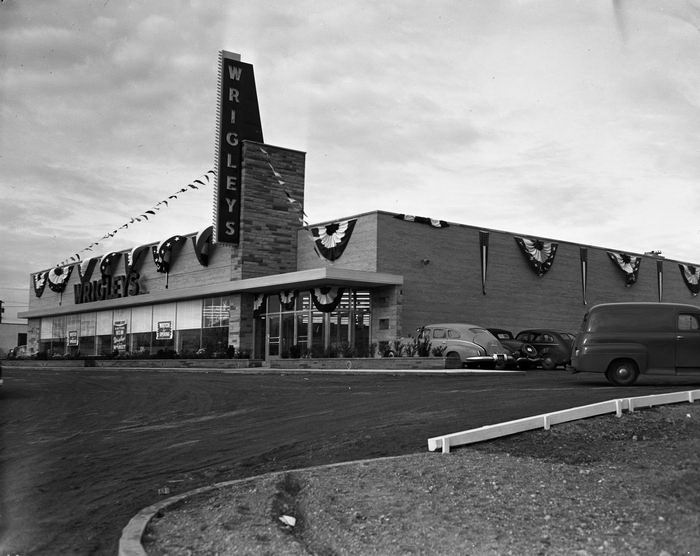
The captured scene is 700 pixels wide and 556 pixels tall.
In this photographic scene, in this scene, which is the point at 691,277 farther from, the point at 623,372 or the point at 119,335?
the point at 119,335

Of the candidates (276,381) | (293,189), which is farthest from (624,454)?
(293,189)

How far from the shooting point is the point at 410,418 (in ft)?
38.5

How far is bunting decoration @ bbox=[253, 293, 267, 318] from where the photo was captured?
121 ft

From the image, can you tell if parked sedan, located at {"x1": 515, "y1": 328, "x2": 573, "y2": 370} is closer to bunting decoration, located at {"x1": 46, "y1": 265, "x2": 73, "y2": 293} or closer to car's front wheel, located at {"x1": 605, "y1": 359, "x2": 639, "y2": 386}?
car's front wheel, located at {"x1": 605, "y1": 359, "x2": 639, "y2": 386}

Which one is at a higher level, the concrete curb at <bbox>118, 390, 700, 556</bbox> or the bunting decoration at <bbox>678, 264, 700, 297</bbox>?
the bunting decoration at <bbox>678, 264, 700, 297</bbox>

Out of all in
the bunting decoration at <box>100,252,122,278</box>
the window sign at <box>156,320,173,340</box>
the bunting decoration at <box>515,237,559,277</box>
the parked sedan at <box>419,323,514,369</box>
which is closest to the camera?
the parked sedan at <box>419,323,514,369</box>

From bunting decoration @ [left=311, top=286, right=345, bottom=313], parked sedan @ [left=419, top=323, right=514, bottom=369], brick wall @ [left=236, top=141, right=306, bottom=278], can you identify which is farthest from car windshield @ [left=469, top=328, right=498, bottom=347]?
brick wall @ [left=236, top=141, right=306, bottom=278]

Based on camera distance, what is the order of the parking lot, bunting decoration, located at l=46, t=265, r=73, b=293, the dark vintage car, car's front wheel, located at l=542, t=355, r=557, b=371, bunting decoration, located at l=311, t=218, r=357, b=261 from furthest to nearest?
bunting decoration, located at l=46, t=265, r=73, b=293, bunting decoration, located at l=311, t=218, r=357, b=261, car's front wheel, located at l=542, t=355, r=557, b=371, the dark vintage car, the parking lot

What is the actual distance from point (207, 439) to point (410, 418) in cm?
303

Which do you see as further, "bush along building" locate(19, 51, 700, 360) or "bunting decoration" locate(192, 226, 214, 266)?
"bunting decoration" locate(192, 226, 214, 266)

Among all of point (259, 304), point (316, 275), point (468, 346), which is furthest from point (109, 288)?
point (468, 346)

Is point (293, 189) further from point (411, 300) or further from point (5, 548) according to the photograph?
point (5, 548)

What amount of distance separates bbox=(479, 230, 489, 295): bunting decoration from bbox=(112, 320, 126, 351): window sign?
22.8 metres

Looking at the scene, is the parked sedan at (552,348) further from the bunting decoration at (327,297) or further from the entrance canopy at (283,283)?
the bunting decoration at (327,297)
